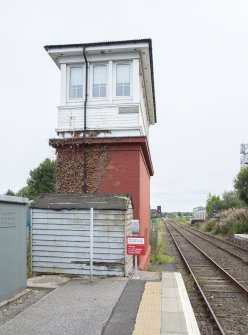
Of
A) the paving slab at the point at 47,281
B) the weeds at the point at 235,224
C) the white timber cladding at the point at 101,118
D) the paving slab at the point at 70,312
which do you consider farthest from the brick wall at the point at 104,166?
the weeds at the point at 235,224

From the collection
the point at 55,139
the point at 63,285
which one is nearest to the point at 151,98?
the point at 55,139

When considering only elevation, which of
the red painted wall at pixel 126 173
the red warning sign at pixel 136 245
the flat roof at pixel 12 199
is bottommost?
the red warning sign at pixel 136 245

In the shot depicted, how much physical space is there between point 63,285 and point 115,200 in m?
2.53

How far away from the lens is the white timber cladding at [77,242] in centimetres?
1015

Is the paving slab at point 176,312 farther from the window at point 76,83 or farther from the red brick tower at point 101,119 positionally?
the window at point 76,83

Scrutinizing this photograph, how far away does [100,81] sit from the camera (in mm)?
14859

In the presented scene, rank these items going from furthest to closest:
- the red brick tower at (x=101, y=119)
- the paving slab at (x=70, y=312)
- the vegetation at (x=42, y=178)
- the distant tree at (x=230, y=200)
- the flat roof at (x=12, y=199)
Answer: the distant tree at (x=230, y=200), the vegetation at (x=42, y=178), the red brick tower at (x=101, y=119), the flat roof at (x=12, y=199), the paving slab at (x=70, y=312)

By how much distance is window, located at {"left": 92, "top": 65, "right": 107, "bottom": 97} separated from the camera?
14.8 metres

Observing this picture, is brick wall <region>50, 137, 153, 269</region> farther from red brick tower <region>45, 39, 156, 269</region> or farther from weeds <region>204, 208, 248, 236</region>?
weeds <region>204, 208, 248, 236</region>

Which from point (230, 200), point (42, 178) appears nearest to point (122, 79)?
point (42, 178)

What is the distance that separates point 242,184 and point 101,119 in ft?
109

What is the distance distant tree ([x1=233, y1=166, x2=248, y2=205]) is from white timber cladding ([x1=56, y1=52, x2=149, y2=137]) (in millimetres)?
32325

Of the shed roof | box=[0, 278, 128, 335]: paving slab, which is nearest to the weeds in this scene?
the shed roof

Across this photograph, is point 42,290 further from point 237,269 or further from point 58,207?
point 237,269
